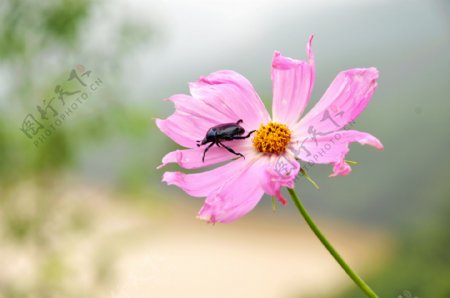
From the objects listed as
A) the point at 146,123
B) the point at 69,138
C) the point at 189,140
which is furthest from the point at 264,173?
the point at 69,138

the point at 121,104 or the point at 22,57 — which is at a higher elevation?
the point at 22,57

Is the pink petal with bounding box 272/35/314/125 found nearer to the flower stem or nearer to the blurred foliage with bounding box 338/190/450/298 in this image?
the flower stem

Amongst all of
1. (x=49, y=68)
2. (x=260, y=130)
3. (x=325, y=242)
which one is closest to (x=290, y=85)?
(x=260, y=130)

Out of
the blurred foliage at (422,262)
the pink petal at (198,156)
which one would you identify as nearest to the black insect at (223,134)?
the pink petal at (198,156)

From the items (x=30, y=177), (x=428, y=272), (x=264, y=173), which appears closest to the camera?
(x=264, y=173)

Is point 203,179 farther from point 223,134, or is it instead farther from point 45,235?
point 45,235

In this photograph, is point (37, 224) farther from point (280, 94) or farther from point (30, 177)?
point (280, 94)

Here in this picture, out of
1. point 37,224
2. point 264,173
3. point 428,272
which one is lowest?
point 428,272
